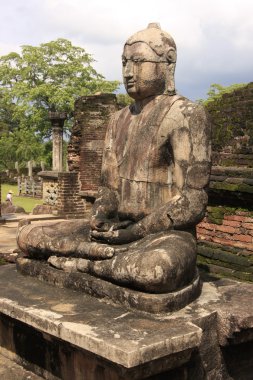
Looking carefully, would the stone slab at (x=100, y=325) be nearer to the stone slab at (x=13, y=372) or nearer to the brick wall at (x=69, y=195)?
the stone slab at (x=13, y=372)

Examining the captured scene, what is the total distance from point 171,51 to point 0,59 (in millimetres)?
31817

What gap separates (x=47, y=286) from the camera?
3389mm

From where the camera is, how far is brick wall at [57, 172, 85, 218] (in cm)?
1370

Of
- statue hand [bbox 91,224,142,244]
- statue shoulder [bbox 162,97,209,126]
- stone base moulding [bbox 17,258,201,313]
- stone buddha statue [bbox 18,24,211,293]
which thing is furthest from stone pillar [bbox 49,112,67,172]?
statue hand [bbox 91,224,142,244]

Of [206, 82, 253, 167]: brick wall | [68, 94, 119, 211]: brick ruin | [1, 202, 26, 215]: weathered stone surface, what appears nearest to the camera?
[206, 82, 253, 167]: brick wall

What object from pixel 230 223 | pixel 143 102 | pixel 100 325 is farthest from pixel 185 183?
pixel 230 223

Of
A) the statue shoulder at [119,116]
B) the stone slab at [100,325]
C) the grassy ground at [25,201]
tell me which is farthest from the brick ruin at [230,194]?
the grassy ground at [25,201]

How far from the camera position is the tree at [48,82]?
29.9 m

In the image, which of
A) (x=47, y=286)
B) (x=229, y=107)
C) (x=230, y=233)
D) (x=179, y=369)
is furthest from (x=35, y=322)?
(x=229, y=107)

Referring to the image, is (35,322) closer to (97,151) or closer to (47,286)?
(47,286)

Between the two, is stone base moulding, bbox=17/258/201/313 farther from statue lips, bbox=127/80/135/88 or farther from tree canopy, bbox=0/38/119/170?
tree canopy, bbox=0/38/119/170

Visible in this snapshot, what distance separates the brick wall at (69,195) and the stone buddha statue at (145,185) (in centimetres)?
1006

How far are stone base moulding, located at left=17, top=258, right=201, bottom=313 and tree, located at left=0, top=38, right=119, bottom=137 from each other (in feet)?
87.3

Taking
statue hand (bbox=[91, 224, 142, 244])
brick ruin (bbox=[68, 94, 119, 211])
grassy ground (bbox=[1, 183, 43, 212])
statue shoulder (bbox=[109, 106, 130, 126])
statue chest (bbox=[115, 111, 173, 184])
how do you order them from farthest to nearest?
1. grassy ground (bbox=[1, 183, 43, 212])
2. brick ruin (bbox=[68, 94, 119, 211])
3. statue shoulder (bbox=[109, 106, 130, 126])
4. statue chest (bbox=[115, 111, 173, 184])
5. statue hand (bbox=[91, 224, 142, 244])
